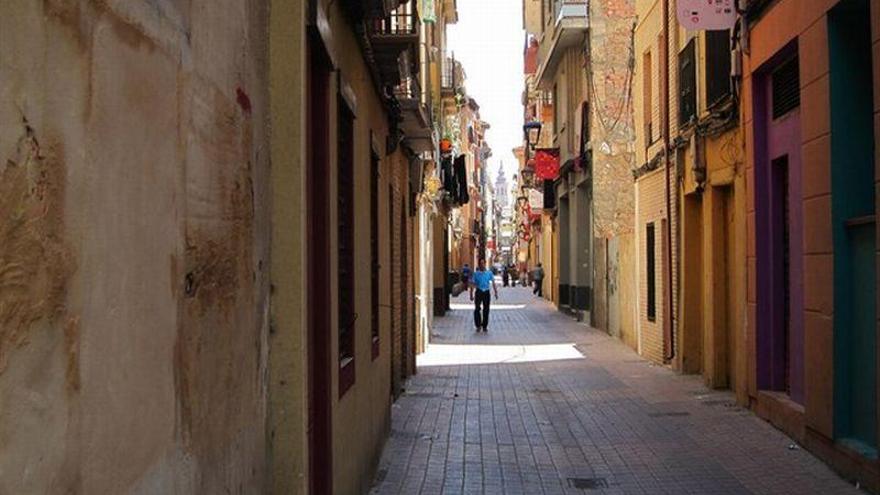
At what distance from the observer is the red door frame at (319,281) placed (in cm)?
621

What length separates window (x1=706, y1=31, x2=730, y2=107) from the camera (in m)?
13.5

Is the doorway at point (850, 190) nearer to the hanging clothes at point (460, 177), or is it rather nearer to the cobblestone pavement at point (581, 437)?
the cobblestone pavement at point (581, 437)

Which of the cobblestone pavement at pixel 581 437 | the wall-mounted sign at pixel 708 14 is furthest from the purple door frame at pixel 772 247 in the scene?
the wall-mounted sign at pixel 708 14

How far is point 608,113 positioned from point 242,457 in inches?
879

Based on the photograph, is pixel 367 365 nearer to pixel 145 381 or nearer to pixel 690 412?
pixel 690 412

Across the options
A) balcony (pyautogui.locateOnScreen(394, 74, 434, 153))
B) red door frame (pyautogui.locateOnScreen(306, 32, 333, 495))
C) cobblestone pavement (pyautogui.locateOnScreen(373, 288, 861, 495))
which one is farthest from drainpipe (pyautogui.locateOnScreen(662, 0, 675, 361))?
red door frame (pyautogui.locateOnScreen(306, 32, 333, 495))

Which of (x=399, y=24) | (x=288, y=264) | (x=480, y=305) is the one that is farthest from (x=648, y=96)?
(x=288, y=264)

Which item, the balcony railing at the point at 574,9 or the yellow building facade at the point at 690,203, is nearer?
the yellow building facade at the point at 690,203

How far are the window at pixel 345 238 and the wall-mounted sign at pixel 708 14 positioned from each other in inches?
217

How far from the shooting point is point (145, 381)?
2789 mm

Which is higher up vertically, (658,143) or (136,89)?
(658,143)

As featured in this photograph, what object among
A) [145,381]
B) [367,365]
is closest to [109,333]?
[145,381]

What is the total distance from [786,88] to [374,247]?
4.65m

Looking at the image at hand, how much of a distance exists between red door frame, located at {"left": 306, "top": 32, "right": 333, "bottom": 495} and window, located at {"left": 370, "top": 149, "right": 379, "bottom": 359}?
Answer: 3.79m
